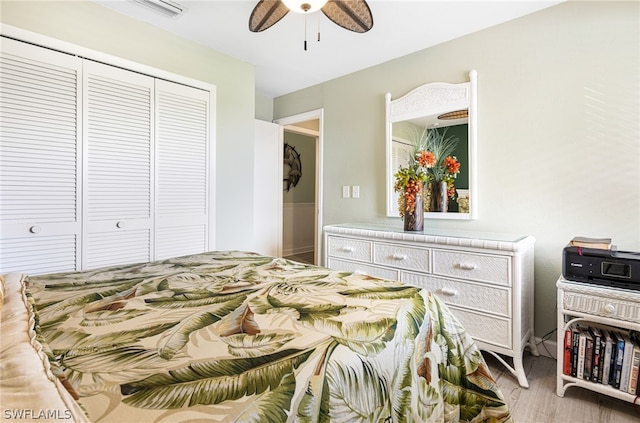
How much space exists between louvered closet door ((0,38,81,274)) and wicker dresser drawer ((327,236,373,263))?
1.90 metres

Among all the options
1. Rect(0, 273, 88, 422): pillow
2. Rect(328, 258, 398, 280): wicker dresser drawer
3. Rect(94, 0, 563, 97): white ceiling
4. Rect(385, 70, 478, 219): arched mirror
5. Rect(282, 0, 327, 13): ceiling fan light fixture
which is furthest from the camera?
Rect(385, 70, 478, 219): arched mirror

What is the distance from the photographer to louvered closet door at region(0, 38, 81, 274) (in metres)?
1.90

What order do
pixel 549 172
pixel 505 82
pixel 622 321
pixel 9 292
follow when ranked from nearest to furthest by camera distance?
pixel 9 292 → pixel 622 321 → pixel 549 172 → pixel 505 82

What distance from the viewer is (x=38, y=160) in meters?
2.00

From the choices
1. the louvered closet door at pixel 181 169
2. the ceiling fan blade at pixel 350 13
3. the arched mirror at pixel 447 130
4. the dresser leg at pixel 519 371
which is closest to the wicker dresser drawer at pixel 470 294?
the dresser leg at pixel 519 371

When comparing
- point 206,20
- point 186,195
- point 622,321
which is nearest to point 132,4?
point 206,20

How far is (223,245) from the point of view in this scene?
3.01m

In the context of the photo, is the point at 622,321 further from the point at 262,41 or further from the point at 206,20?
the point at 206,20

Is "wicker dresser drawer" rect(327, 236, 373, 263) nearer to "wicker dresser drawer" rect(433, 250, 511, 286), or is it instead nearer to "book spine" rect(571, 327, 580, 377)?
"wicker dresser drawer" rect(433, 250, 511, 286)

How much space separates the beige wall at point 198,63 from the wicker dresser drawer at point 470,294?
5.91ft

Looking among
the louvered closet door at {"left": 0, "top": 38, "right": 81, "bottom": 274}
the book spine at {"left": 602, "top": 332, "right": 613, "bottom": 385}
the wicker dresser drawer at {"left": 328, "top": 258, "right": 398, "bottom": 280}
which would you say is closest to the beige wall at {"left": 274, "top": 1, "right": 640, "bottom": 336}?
the book spine at {"left": 602, "top": 332, "right": 613, "bottom": 385}

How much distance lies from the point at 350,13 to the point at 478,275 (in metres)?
1.79

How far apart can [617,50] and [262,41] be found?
250 centimetres

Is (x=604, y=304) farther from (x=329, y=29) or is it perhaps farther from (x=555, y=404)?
(x=329, y=29)
